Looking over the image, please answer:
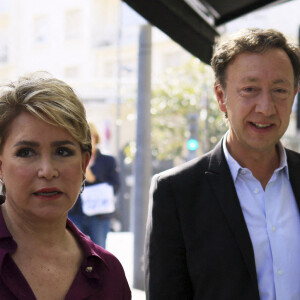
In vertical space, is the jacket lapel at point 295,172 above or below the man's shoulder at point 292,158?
below

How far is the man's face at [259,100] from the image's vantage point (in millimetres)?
2785

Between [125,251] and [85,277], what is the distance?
10217mm

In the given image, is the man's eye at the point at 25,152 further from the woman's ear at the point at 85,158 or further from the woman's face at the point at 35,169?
the woman's ear at the point at 85,158

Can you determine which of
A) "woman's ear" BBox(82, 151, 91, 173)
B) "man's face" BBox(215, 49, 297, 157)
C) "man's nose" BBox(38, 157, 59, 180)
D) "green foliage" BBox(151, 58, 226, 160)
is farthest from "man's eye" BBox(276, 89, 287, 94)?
"green foliage" BBox(151, 58, 226, 160)

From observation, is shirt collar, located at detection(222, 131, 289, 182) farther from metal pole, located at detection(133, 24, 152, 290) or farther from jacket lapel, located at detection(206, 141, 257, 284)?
metal pole, located at detection(133, 24, 152, 290)

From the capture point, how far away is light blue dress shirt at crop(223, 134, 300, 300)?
2.63 m

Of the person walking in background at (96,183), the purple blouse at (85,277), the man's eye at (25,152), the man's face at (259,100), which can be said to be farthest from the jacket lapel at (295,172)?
the person walking in background at (96,183)

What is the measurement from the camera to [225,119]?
3.14 metres

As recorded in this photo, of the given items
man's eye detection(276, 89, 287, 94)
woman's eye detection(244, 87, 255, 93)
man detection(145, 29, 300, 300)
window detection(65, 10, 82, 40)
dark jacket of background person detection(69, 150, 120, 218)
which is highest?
window detection(65, 10, 82, 40)

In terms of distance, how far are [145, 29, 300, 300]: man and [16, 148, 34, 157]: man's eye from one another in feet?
2.70

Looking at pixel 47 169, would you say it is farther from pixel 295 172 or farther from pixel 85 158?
pixel 295 172

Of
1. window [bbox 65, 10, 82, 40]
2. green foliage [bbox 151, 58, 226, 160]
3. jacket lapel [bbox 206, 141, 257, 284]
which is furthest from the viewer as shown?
window [bbox 65, 10, 82, 40]

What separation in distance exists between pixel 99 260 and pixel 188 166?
0.74 meters

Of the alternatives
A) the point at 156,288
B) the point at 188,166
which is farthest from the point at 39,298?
the point at 188,166
